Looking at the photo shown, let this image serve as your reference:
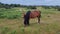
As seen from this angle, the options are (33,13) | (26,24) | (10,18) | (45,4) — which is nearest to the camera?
(26,24)

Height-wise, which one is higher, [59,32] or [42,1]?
[59,32]

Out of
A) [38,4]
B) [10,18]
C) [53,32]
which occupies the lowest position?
[38,4]

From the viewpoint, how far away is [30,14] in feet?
50.1

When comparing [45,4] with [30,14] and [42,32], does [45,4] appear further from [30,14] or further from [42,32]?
[42,32]

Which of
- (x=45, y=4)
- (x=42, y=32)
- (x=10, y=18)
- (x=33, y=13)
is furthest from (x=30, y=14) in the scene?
(x=45, y=4)

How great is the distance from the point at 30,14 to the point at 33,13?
0.44m

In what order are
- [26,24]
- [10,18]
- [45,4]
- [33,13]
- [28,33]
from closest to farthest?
[28,33]
[26,24]
[33,13]
[10,18]
[45,4]

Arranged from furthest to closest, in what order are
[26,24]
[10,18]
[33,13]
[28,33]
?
[10,18], [33,13], [26,24], [28,33]

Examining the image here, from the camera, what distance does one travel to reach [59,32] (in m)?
12.3

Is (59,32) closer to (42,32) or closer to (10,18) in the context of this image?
(42,32)

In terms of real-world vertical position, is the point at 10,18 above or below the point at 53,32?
below

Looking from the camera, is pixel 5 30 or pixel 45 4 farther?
pixel 45 4

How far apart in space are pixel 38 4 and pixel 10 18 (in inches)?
1216

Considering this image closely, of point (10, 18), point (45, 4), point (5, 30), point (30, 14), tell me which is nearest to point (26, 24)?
point (30, 14)
